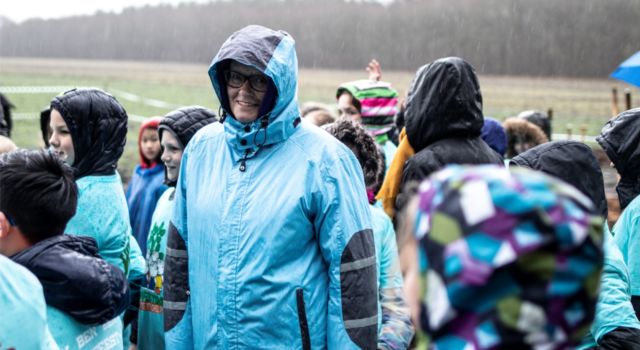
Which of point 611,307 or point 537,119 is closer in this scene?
point 611,307

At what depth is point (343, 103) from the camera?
20.1ft

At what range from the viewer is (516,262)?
131 cm

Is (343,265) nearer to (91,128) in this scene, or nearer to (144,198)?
(91,128)

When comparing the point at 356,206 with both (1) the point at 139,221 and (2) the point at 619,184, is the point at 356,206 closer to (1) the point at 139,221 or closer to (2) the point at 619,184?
(2) the point at 619,184

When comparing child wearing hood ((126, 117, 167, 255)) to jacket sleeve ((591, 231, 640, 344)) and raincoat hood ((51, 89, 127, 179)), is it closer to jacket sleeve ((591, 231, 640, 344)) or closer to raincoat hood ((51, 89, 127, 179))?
raincoat hood ((51, 89, 127, 179))

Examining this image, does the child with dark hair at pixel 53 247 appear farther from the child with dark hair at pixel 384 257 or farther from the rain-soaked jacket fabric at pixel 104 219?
the child with dark hair at pixel 384 257

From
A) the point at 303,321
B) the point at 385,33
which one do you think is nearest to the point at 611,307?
the point at 303,321

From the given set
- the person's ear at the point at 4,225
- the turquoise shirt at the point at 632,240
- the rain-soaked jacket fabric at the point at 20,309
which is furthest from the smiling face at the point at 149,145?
the rain-soaked jacket fabric at the point at 20,309

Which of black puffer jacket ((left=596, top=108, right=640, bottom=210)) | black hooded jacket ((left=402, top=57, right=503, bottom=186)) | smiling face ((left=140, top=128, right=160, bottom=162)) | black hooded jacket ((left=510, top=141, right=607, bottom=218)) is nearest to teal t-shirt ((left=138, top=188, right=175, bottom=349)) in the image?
black hooded jacket ((left=402, top=57, right=503, bottom=186))

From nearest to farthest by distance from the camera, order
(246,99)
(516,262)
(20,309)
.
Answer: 1. (516,262)
2. (20,309)
3. (246,99)

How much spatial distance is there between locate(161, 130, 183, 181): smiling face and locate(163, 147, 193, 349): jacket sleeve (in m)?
1.21

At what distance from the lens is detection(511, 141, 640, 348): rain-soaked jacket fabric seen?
2.81 m

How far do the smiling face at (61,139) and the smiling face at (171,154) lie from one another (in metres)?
0.60

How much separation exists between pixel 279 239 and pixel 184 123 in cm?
181
